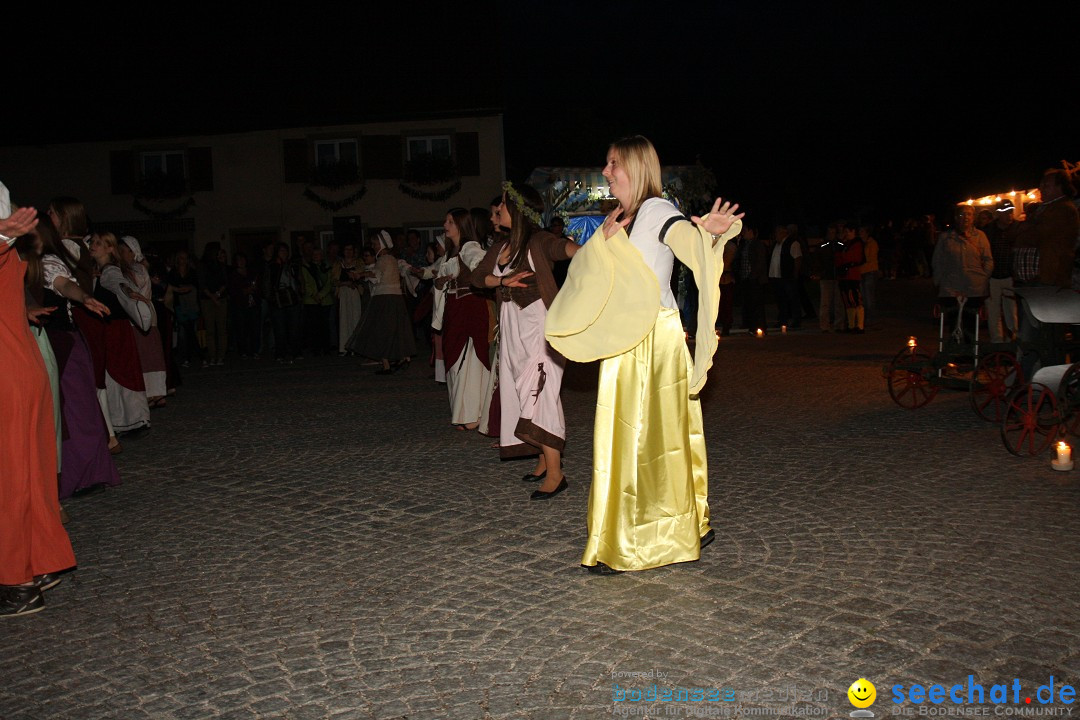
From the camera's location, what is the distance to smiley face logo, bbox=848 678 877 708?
3240mm

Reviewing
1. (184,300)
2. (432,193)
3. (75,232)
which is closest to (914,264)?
(432,193)

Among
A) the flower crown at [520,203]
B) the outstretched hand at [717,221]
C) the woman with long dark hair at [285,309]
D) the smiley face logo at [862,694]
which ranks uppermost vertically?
the flower crown at [520,203]


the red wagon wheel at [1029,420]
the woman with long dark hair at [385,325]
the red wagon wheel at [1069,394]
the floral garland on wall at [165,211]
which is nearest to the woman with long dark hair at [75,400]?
the red wagon wheel at [1029,420]

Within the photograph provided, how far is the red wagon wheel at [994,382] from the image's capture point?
800 centimetres

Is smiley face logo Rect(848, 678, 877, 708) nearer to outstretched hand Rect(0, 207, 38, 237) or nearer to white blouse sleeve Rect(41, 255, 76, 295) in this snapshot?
outstretched hand Rect(0, 207, 38, 237)

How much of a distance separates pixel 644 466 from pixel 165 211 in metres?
28.9

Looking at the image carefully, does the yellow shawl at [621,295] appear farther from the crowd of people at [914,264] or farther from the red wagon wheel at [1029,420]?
the crowd of people at [914,264]

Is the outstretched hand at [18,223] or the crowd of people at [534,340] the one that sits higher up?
the outstretched hand at [18,223]

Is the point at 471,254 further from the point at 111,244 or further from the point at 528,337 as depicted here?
the point at 111,244

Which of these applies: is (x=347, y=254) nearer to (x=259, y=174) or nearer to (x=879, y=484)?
(x=879, y=484)

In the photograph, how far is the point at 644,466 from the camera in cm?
465

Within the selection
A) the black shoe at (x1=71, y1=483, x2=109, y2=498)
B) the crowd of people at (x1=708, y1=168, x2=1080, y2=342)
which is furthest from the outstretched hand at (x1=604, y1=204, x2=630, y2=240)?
the crowd of people at (x1=708, y1=168, x2=1080, y2=342)

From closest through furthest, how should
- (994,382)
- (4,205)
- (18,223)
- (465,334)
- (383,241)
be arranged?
(18,223) < (4,205) < (994,382) < (465,334) < (383,241)

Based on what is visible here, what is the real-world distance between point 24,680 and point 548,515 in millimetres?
2963
